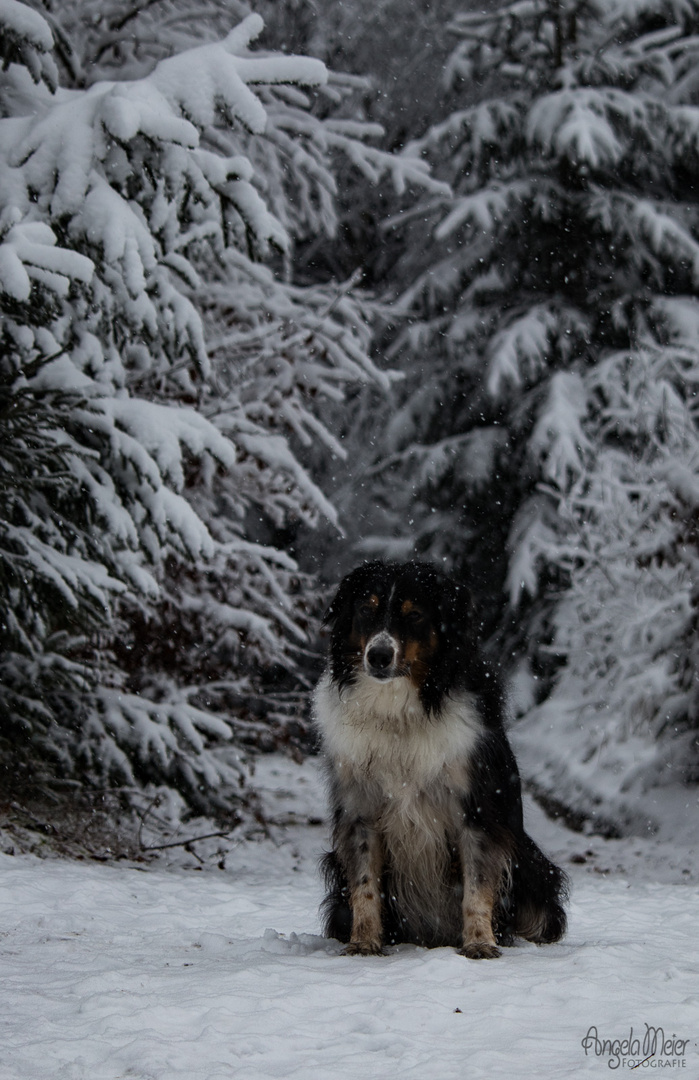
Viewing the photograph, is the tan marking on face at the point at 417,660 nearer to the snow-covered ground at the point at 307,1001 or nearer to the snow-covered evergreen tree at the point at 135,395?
the snow-covered ground at the point at 307,1001

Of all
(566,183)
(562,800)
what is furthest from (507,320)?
(562,800)

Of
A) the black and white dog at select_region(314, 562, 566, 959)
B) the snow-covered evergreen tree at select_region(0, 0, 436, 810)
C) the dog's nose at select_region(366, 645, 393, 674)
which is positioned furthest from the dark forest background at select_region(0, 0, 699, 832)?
the dog's nose at select_region(366, 645, 393, 674)

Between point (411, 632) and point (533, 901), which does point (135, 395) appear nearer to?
point (411, 632)

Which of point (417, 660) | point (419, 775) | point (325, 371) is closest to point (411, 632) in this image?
point (417, 660)

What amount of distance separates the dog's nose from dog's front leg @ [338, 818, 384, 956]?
67cm

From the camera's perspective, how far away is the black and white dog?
4289 mm

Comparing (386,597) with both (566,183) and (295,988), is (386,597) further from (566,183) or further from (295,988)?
(566,183)

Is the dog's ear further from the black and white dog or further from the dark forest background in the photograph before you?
the dark forest background

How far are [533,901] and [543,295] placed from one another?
9830mm

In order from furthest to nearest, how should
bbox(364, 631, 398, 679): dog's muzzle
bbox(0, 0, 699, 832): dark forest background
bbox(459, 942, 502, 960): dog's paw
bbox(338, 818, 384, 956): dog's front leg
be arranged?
bbox(0, 0, 699, 832): dark forest background
bbox(338, 818, 384, 956): dog's front leg
bbox(364, 631, 398, 679): dog's muzzle
bbox(459, 942, 502, 960): dog's paw

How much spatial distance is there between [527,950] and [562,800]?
5.75 metres

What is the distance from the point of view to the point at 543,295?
1329 centimetres

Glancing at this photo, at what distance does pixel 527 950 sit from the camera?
4.41 m

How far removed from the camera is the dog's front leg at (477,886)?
4262 millimetres
